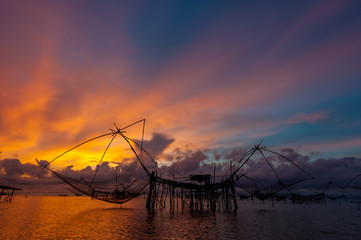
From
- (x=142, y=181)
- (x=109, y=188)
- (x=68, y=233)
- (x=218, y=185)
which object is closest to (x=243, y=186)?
(x=218, y=185)

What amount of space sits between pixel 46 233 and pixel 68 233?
1.54 metres

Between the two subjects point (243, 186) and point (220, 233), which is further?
point (243, 186)

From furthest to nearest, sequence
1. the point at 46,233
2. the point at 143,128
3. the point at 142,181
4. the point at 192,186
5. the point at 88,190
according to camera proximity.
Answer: the point at 192,186 → the point at 142,181 → the point at 88,190 → the point at 143,128 → the point at 46,233

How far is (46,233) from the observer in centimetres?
1555

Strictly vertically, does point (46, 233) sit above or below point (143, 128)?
below

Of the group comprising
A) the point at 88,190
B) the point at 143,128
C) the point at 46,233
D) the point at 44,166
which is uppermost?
the point at 143,128

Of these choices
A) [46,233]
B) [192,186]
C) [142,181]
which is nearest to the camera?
[46,233]

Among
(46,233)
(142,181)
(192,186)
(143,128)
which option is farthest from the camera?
(192,186)

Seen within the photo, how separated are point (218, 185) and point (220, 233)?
17.5 metres

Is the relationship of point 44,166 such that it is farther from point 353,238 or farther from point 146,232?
point 353,238

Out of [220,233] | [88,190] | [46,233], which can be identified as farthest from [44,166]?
[220,233]

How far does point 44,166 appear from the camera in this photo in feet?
53.7

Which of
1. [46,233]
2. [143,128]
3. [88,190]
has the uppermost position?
[143,128]

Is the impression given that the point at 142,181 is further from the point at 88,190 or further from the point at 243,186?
the point at 243,186
